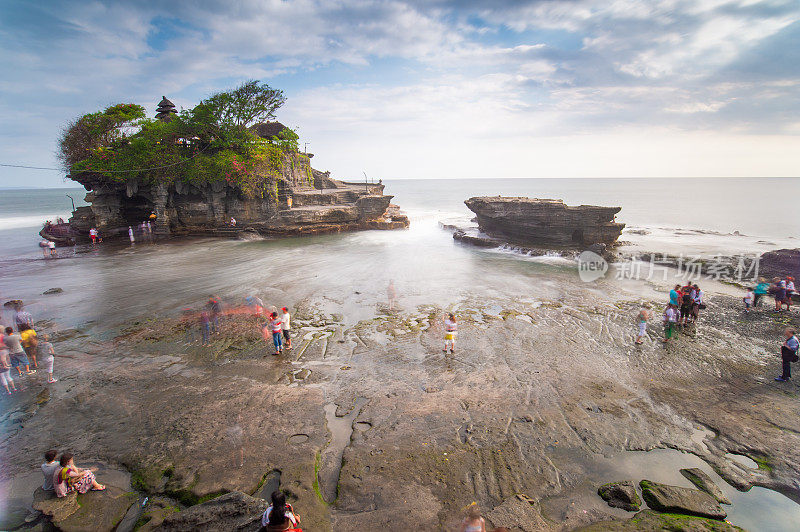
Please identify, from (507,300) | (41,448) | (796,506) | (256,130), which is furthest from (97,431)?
(256,130)

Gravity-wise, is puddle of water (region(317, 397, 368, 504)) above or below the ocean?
below

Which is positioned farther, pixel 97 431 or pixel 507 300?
pixel 507 300

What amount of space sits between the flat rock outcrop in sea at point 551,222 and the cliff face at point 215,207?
52.2 ft

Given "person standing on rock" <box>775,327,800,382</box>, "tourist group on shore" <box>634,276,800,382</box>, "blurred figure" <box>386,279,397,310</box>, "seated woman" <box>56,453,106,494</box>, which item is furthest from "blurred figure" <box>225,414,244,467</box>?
"person standing on rock" <box>775,327,800,382</box>

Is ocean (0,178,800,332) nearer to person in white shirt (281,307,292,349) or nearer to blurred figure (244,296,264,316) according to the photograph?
blurred figure (244,296,264,316)

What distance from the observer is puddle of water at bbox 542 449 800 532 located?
5.25m

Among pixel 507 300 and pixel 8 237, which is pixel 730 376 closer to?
pixel 507 300

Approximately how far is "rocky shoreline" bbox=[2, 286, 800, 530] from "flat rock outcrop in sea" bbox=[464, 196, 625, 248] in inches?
622

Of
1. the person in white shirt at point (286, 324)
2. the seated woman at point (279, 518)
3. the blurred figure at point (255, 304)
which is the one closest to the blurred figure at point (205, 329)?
the blurred figure at point (255, 304)

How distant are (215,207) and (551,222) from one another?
31141 mm

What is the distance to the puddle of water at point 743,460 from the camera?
6277 millimetres

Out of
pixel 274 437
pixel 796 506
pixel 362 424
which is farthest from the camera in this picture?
pixel 362 424

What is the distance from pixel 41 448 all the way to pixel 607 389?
12.4 metres

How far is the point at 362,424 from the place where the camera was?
7328 mm
